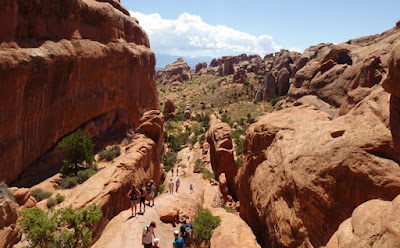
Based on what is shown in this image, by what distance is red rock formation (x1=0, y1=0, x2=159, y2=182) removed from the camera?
22156 millimetres

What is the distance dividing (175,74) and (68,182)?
114473mm

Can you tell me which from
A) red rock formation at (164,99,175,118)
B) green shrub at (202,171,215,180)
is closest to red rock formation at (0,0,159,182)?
green shrub at (202,171,215,180)

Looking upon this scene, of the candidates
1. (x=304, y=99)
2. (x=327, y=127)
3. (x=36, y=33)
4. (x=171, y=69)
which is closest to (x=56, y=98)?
(x=36, y=33)

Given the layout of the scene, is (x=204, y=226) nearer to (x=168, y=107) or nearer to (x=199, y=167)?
(x=199, y=167)

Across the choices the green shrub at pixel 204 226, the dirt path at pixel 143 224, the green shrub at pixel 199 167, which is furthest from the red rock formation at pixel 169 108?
the green shrub at pixel 204 226

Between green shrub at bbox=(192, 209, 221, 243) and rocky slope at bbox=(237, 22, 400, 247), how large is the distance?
2054 millimetres

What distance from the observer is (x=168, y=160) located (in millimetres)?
39219

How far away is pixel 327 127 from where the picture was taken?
38.9ft

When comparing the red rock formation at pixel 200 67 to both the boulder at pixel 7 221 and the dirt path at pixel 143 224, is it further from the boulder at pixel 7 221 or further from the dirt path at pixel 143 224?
the boulder at pixel 7 221

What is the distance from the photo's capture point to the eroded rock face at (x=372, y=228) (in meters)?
6.14

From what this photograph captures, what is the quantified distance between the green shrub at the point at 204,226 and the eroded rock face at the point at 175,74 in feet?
362

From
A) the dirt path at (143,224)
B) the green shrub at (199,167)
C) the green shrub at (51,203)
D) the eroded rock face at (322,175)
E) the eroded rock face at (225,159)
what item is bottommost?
the green shrub at (199,167)

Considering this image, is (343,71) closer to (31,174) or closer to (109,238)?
(109,238)

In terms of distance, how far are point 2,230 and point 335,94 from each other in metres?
32.4
